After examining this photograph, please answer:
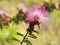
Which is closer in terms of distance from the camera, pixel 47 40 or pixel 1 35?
pixel 1 35

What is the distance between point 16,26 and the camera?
2.66 meters

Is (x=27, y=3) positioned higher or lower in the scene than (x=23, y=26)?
higher

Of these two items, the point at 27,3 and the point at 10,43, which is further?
the point at 27,3

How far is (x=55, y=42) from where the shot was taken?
8.32 feet

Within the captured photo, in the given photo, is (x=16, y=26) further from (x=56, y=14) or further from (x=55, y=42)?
(x=56, y=14)

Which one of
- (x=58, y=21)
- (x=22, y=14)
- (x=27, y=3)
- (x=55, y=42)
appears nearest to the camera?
(x=22, y=14)

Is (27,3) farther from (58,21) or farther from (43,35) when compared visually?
(43,35)

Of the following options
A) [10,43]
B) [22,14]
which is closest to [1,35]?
[10,43]

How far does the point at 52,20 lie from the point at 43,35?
38cm

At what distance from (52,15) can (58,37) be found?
0.48 metres

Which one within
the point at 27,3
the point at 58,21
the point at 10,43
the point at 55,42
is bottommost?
the point at 10,43

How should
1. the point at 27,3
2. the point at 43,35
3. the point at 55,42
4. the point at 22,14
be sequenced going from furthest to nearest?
the point at 27,3, the point at 43,35, the point at 55,42, the point at 22,14

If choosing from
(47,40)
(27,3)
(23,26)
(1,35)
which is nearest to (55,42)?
(47,40)

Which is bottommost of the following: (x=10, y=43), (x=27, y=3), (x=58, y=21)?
(x=10, y=43)
